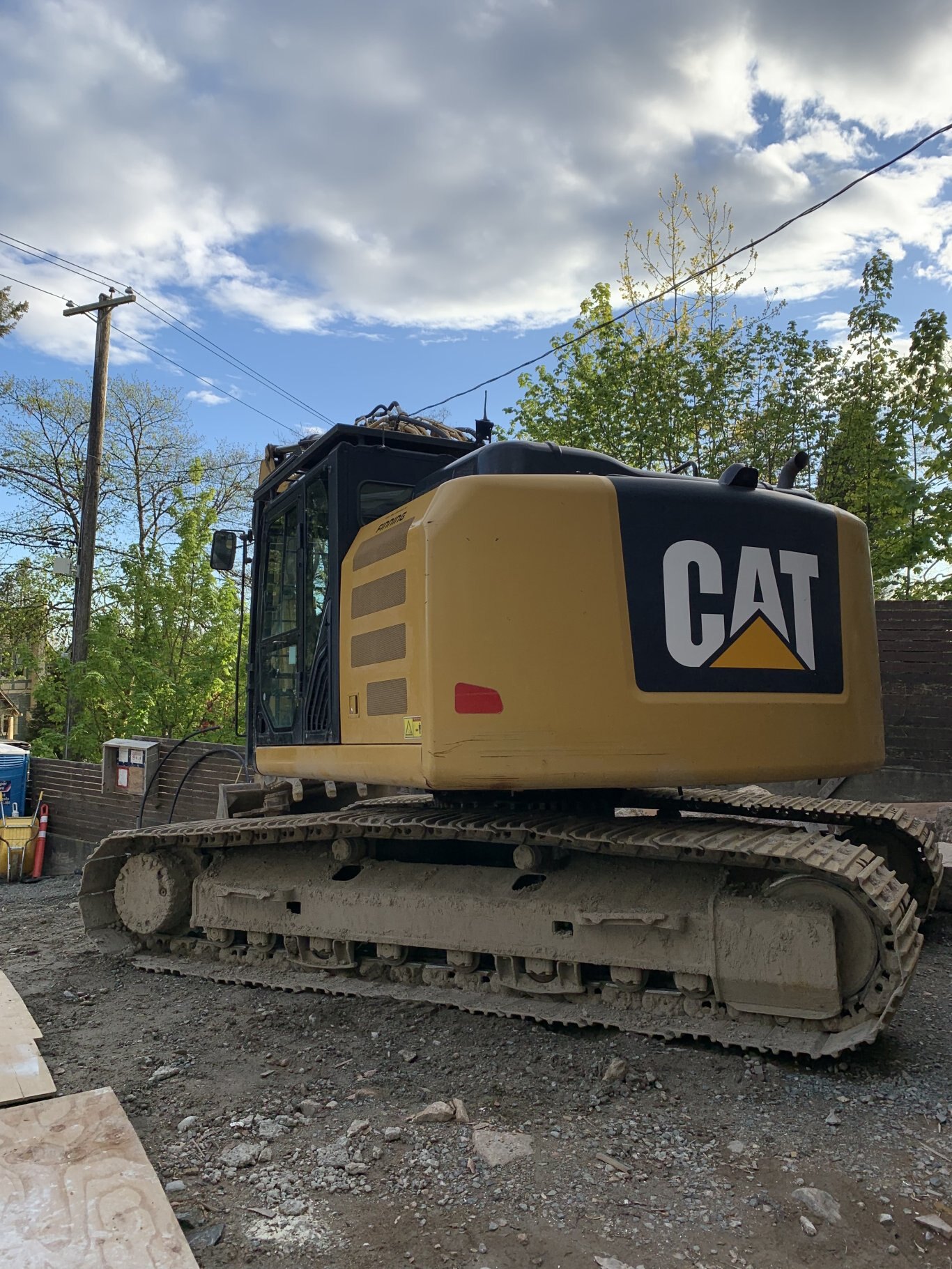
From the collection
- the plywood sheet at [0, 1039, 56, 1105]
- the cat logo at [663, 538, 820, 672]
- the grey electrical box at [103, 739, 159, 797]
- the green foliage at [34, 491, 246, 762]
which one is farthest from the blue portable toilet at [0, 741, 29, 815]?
the cat logo at [663, 538, 820, 672]

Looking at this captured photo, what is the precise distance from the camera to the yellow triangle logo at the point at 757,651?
12.7ft

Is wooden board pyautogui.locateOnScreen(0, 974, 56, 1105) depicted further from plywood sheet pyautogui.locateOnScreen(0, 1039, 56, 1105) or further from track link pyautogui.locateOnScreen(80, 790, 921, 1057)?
track link pyautogui.locateOnScreen(80, 790, 921, 1057)

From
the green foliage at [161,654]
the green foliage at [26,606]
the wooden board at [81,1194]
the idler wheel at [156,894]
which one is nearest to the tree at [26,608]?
the green foliage at [26,606]

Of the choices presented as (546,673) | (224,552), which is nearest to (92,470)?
(224,552)

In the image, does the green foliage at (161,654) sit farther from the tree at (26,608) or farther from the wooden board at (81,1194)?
the wooden board at (81,1194)

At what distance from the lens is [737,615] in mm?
3918

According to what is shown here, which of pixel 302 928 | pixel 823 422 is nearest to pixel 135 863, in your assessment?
pixel 302 928

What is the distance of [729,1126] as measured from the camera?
121 inches

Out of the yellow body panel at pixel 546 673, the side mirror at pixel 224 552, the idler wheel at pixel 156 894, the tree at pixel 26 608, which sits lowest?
the idler wheel at pixel 156 894

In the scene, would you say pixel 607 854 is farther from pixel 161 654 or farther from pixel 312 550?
pixel 161 654

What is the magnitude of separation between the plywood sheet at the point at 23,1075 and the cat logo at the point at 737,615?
304cm

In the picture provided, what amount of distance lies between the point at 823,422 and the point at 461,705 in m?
12.3

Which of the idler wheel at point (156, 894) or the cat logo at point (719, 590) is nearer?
the cat logo at point (719, 590)

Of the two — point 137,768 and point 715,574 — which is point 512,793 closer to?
point 715,574
